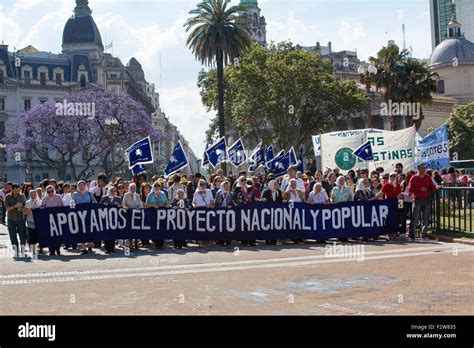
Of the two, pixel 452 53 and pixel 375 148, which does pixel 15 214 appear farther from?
pixel 452 53

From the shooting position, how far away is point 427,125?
7550cm

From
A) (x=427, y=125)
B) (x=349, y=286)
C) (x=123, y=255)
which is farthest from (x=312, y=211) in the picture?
(x=427, y=125)

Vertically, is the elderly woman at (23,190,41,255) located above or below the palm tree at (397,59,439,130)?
below

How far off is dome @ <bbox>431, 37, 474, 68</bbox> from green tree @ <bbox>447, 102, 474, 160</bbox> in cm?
2354

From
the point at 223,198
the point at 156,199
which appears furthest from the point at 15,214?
the point at 223,198

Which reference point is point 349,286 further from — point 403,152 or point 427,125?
point 427,125

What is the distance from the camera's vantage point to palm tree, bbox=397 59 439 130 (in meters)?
44.4

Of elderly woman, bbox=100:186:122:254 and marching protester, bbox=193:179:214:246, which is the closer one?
elderly woman, bbox=100:186:122:254

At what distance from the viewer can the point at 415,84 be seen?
146 feet

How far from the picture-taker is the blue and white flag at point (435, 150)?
21562 millimetres

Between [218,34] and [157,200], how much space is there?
26.3 m

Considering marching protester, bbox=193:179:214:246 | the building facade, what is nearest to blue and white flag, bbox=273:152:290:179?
marching protester, bbox=193:179:214:246

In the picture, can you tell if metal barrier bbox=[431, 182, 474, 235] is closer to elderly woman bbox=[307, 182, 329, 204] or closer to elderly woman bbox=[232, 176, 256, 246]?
elderly woman bbox=[307, 182, 329, 204]
